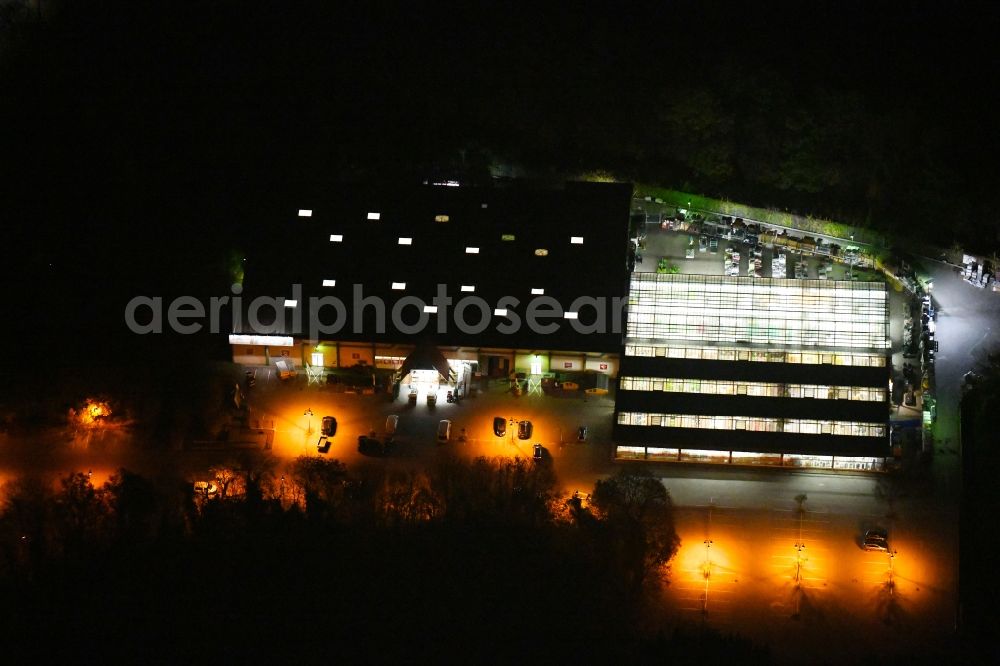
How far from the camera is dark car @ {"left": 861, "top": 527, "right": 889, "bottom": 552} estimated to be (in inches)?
1711

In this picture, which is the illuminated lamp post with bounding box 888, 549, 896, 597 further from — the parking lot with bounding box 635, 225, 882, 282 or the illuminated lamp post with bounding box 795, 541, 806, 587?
the parking lot with bounding box 635, 225, 882, 282

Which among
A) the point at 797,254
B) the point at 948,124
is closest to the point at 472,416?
the point at 797,254

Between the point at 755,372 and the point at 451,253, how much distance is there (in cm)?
1417

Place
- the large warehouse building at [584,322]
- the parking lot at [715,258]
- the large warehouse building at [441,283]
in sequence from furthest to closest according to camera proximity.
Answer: the parking lot at [715,258], the large warehouse building at [441,283], the large warehouse building at [584,322]

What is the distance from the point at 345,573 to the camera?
4316 cm

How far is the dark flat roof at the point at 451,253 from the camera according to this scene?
53344 mm

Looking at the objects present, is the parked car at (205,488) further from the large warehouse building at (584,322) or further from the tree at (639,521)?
the tree at (639,521)

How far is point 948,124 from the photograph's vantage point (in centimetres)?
6894

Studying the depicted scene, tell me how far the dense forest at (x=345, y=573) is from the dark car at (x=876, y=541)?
257 inches

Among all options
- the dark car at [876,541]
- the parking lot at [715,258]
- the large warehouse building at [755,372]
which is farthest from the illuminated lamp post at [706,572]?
the parking lot at [715,258]

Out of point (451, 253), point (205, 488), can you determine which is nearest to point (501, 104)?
point (451, 253)

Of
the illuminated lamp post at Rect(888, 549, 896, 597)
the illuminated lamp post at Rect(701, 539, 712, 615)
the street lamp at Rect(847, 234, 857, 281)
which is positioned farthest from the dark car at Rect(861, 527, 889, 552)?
the street lamp at Rect(847, 234, 857, 281)

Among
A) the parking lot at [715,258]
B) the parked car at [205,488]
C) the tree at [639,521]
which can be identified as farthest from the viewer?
the parking lot at [715,258]

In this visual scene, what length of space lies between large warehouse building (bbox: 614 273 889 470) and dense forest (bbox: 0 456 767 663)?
4179 mm
